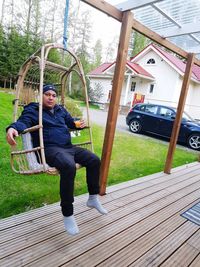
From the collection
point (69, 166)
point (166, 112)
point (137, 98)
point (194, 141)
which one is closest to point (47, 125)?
point (69, 166)

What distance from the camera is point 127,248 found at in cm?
192

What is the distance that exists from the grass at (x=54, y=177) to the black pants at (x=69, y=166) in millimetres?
740

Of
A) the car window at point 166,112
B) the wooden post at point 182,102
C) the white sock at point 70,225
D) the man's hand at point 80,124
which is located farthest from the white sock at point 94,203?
the car window at point 166,112

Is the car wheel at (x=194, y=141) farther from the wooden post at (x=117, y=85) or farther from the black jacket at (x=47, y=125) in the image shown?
the black jacket at (x=47, y=125)

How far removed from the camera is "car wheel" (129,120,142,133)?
8.35 meters

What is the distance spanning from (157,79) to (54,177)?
1465 centimetres


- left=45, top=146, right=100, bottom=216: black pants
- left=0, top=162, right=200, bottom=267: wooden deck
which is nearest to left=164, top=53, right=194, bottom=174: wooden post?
left=0, top=162, right=200, bottom=267: wooden deck

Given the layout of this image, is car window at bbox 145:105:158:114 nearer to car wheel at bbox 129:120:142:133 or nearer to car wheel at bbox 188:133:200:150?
car wheel at bbox 129:120:142:133

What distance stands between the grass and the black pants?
740 millimetres

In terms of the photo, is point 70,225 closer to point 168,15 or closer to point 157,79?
point 168,15

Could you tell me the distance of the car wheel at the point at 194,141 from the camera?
7.18 m

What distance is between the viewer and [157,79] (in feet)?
54.0

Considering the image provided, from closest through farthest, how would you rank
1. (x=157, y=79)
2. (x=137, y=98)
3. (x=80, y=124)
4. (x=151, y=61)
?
(x=80, y=124) → (x=137, y=98) → (x=157, y=79) → (x=151, y=61)

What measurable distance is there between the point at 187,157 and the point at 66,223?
15.3 ft
